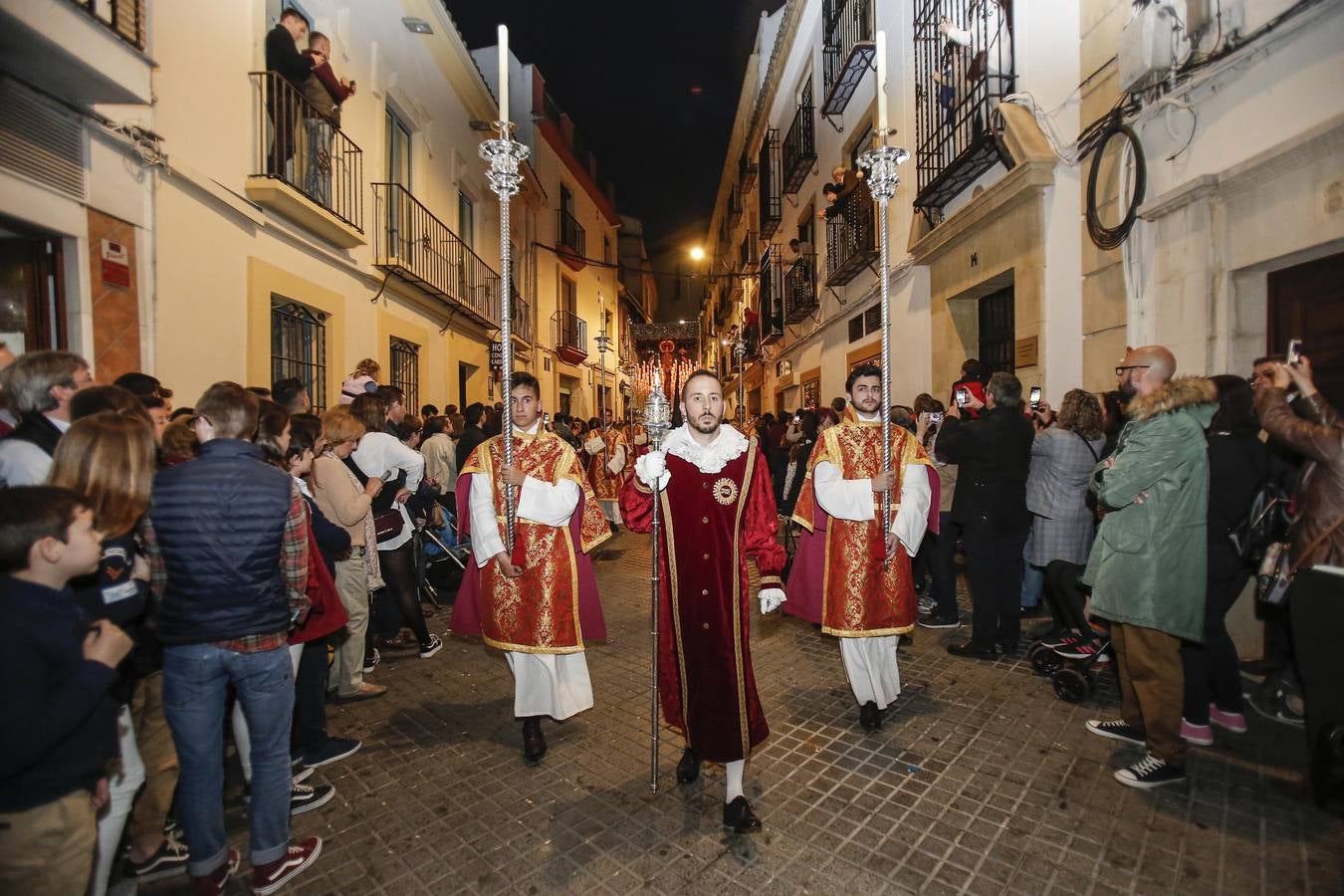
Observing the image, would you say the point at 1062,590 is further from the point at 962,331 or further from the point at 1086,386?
the point at 962,331

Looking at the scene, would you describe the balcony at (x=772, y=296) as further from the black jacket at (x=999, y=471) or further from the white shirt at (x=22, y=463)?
the white shirt at (x=22, y=463)

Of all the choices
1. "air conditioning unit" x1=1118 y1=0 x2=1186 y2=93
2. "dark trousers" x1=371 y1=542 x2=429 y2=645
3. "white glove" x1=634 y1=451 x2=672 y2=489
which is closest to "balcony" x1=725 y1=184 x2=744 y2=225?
"air conditioning unit" x1=1118 y1=0 x2=1186 y2=93

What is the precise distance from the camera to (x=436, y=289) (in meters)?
11.1

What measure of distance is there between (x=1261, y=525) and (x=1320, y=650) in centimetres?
187

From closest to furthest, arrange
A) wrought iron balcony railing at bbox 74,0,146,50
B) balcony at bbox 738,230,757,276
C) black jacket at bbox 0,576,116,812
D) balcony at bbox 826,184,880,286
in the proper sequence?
black jacket at bbox 0,576,116,812, wrought iron balcony railing at bbox 74,0,146,50, balcony at bbox 826,184,880,286, balcony at bbox 738,230,757,276

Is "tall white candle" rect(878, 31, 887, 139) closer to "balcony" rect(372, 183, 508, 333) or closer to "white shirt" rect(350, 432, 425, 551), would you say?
"white shirt" rect(350, 432, 425, 551)

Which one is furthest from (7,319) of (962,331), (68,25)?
(962,331)

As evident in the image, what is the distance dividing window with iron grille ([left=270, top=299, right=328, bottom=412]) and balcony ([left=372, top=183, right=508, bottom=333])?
1.57 metres

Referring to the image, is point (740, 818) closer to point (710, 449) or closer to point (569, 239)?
point (710, 449)

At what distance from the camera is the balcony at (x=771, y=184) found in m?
19.2

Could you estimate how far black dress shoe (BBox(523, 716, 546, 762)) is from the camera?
11.8 feet

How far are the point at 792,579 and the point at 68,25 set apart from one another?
5.68m

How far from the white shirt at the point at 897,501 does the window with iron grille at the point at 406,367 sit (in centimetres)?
831

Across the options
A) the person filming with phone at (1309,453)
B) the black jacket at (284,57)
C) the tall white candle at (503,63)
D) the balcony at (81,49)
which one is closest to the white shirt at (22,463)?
the tall white candle at (503,63)
